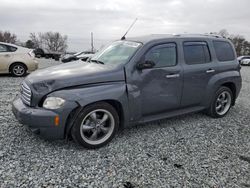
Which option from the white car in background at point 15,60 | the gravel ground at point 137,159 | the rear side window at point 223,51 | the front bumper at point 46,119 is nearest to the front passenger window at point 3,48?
the white car in background at point 15,60

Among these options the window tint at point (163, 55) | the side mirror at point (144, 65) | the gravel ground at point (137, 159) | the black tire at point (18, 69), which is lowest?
the gravel ground at point (137, 159)

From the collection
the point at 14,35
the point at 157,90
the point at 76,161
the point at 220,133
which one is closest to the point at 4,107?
the point at 76,161

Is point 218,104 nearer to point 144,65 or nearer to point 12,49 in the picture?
point 144,65

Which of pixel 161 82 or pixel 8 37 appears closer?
pixel 161 82

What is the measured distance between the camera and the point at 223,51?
496 centimetres

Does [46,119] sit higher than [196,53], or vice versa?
[196,53]

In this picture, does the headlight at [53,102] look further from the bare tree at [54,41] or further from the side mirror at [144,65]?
the bare tree at [54,41]

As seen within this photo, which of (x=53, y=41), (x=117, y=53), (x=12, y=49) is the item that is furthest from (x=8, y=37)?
(x=117, y=53)

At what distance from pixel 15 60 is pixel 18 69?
1.28ft

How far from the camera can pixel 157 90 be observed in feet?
13.1

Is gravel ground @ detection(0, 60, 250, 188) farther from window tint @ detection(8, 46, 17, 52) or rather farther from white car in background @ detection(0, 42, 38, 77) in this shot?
window tint @ detection(8, 46, 17, 52)

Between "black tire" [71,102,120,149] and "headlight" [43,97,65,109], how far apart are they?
1.07 feet

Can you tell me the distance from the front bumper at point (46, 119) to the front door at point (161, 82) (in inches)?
49.6

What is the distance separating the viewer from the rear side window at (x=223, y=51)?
15.9 feet
